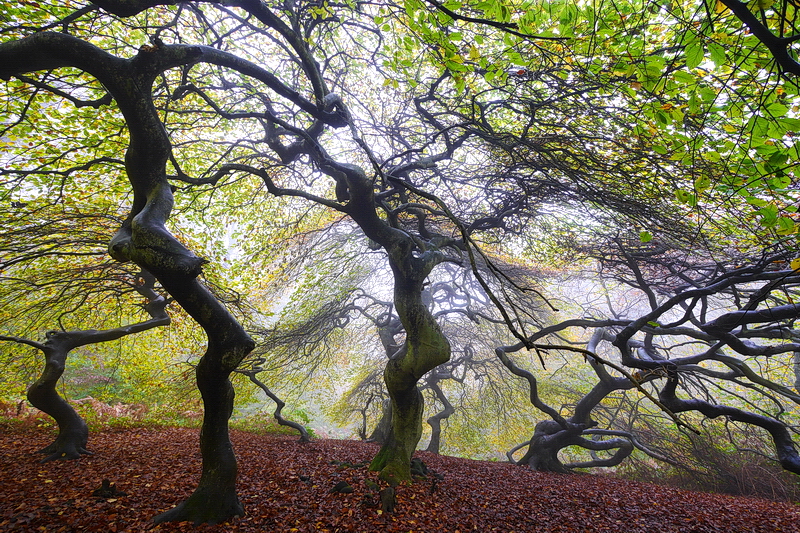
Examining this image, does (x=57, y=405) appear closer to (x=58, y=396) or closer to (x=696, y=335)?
(x=58, y=396)

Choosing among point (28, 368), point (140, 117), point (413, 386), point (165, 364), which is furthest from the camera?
point (165, 364)

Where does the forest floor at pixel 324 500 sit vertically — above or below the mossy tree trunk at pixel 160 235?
below

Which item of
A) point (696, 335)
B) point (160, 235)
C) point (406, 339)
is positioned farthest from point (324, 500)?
point (696, 335)

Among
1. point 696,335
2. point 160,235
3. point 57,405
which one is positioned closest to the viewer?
point 160,235

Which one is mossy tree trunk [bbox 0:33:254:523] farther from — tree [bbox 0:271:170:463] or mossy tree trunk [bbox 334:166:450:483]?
tree [bbox 0:271:170:463]

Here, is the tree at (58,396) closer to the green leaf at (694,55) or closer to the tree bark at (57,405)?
the tree bark at (57,405)

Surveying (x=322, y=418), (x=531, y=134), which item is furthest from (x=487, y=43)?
(x=322, y=418)

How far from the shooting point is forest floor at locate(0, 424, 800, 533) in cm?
370

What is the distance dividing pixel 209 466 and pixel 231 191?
628 cm

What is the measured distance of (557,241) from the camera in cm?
795

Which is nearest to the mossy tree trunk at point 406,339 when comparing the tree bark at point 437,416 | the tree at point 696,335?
the tree at point 696,335

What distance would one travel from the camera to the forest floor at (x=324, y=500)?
12.1 ft

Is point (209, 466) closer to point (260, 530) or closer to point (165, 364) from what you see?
point (260, 530)

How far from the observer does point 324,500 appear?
441cm
